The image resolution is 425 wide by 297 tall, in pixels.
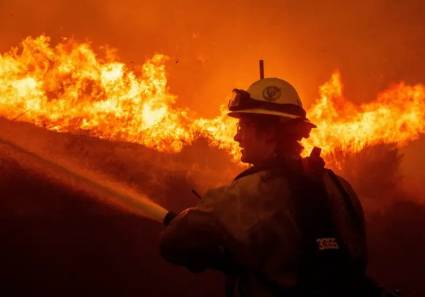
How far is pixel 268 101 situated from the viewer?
3.54 metres

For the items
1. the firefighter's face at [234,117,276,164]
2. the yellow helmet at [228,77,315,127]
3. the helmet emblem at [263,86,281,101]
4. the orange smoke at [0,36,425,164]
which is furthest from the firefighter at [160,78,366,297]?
the orange smoke at [0,36,425,164]

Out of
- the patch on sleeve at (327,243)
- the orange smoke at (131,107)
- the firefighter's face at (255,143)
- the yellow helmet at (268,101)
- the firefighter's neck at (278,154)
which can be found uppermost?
the orange smoke at (131,107)

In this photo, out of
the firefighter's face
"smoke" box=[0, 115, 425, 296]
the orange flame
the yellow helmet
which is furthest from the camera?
the orange flame

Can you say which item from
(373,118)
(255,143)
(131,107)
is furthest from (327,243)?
(373,118)

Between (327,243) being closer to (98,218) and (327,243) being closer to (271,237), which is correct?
(271,237)

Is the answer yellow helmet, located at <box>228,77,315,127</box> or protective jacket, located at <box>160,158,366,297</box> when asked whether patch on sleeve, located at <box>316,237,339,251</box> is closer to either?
protective jacket, located at <box>160,158,366,297</box>

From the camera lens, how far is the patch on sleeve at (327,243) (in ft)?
8.04

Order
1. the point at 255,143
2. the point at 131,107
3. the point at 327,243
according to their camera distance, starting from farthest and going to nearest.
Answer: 1. the point at 131,107
2. the point at 255,143
3. the point at 327,243

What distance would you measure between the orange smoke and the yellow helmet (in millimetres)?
6896

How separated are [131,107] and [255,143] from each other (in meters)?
8.67

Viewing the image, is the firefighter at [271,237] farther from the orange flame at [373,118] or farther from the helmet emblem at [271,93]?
the orange flame at [373,118]

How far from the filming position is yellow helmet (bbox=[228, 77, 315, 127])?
3.47 m

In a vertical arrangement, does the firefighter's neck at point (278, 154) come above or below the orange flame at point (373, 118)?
below

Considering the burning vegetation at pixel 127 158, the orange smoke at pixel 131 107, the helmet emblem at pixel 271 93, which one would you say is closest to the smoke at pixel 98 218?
the burning vegetation at pixel 127 158
